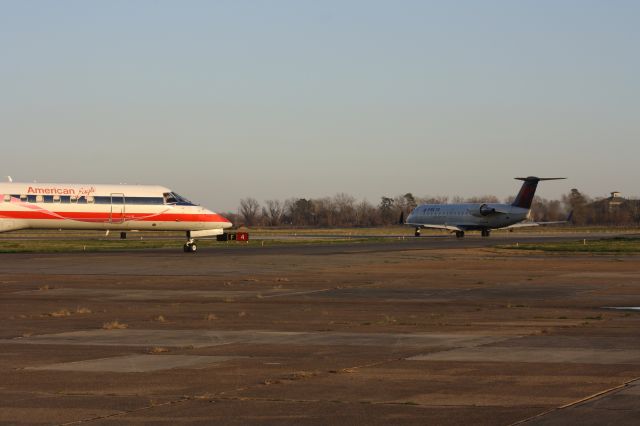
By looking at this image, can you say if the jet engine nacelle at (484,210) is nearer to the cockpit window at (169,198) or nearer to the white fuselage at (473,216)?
the white fuselage at (473,216)

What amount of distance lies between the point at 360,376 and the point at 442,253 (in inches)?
1709

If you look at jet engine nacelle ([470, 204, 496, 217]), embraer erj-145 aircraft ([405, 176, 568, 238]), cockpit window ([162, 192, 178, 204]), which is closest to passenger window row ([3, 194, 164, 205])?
cockpit window ([162, 192, 178, 204])

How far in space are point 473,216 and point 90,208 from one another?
2246 inches

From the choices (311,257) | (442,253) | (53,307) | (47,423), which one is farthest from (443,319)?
(442,253)

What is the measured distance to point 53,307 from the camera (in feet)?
76.6

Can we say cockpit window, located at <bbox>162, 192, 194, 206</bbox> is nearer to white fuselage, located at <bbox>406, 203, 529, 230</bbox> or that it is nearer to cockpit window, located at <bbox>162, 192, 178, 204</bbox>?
cockpit window, located at <bbox>162, 192, 178, 204</bbox>

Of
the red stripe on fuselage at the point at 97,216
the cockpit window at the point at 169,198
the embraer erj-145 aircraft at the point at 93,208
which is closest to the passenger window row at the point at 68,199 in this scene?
the embraer erj-145 aircraft at the point at 93,208

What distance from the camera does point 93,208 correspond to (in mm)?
53375

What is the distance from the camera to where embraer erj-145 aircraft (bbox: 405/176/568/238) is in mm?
101750

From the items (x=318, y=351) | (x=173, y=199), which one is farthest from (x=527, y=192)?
(x=318, y=351)

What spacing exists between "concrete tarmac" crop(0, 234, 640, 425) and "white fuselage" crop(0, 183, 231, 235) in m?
20.3

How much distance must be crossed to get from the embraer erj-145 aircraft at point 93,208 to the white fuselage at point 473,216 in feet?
172

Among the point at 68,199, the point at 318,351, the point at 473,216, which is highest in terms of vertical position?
the point at 68,199

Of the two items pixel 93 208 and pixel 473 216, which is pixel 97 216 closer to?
pixel 93 208
